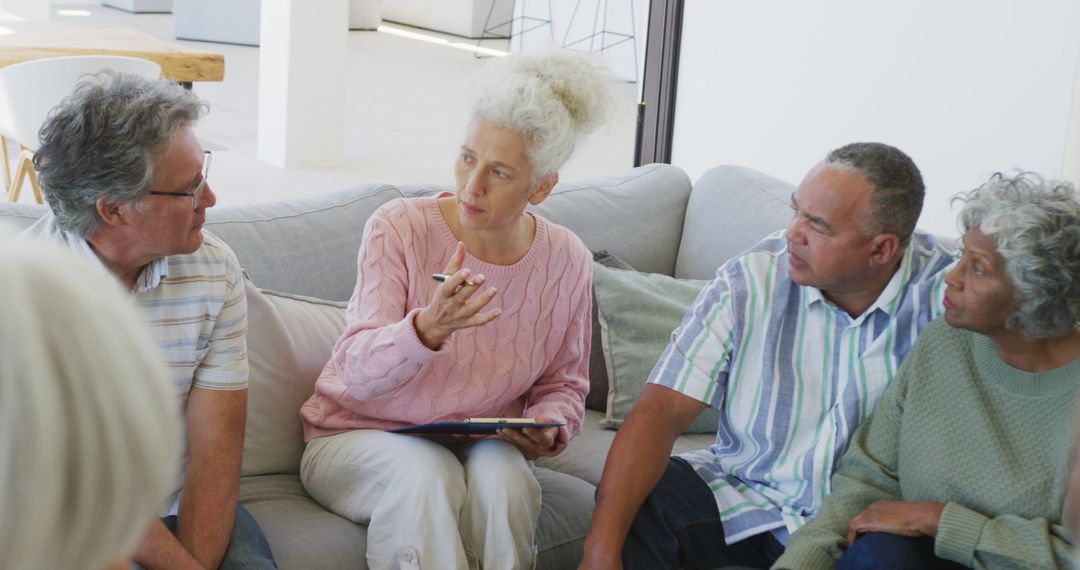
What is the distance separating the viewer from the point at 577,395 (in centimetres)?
244

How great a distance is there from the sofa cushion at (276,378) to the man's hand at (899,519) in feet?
3.55

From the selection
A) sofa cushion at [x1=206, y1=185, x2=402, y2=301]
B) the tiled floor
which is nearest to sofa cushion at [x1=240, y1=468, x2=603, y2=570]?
sofa cushion at [x1=206, y1=185, x2=402, y2=301]

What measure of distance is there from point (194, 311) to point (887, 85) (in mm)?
3042

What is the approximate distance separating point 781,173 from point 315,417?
2889mm

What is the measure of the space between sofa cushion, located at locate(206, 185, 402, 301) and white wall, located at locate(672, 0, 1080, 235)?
2.12 meters

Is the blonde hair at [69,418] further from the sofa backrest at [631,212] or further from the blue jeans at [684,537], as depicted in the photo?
the sofa backrest at [631,212]

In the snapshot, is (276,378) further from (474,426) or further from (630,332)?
(630,332)

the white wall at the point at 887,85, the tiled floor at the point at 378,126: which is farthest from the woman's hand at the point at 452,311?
the tiled floor at the point at 378,126

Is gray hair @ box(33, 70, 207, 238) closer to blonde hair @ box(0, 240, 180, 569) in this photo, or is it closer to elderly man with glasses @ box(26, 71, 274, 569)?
elderly man with glasses @ box(26, 71, 274, 569)

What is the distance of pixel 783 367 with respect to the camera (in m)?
2.25

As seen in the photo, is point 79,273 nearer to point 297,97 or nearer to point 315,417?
point 315,417

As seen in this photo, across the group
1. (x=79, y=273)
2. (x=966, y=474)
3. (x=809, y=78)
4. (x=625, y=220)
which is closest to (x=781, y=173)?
(x=809, y=78)

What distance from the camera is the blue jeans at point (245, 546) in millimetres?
2027

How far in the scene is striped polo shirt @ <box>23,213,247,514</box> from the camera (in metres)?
1.98
